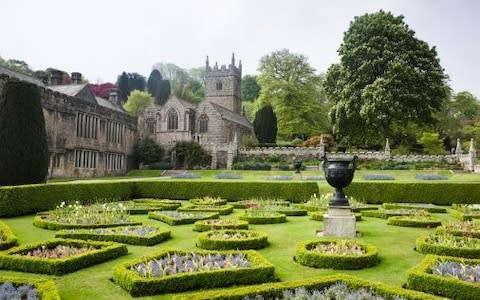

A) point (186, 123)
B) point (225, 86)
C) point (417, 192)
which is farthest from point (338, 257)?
point (225, 86)

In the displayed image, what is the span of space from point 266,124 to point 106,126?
23.8m

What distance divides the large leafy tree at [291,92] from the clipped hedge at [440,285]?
59.4 metres

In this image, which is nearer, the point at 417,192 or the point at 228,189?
the point at 417,192

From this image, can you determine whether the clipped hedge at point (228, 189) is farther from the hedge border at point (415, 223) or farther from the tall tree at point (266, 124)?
the tall tree at point (266, 124)

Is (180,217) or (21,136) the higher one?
(21,136)

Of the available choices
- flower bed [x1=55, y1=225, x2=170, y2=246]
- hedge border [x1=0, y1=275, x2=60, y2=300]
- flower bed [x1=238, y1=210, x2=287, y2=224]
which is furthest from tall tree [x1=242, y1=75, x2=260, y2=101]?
hedge border [x1=0, y1=275, x2=60, y2=300]

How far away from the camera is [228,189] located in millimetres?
25562

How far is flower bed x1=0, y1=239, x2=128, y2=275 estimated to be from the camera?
28.6 feet


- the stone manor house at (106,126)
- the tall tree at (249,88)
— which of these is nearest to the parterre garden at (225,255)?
the stone manor house at (106,126)

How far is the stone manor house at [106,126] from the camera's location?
1554 inches

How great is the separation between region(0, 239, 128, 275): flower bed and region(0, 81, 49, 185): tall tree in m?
13.5

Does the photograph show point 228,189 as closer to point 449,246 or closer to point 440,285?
point 449,246

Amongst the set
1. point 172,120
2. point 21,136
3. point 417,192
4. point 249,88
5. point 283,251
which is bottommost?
point 283,251

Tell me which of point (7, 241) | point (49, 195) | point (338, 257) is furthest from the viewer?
point (49, 195)
